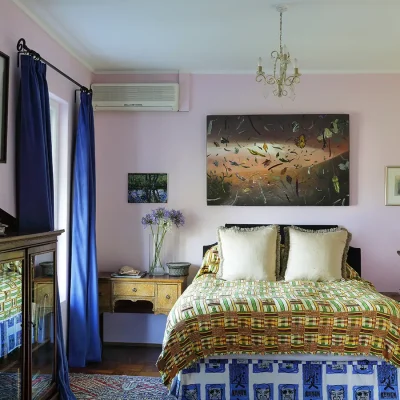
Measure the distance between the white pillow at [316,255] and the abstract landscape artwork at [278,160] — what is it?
0.45 metres

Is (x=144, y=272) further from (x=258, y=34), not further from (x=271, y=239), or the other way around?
(x=258, y=34)

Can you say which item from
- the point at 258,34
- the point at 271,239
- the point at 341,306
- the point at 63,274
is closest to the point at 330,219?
the point at 271,239

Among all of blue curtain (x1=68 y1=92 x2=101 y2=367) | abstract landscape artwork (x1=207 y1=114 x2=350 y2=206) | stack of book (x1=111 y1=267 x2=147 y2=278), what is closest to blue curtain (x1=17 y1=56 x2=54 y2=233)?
blue curtain (x1=68 y1=92 x2=101 y2=367)

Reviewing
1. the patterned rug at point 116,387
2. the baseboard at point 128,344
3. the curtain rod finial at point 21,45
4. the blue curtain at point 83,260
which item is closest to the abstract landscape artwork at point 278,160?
the blue curtain at point 83,260

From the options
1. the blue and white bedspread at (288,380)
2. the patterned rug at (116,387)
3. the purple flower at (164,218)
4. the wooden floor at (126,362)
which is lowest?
the wooden floor at (126,362)

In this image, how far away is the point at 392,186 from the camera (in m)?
4.57

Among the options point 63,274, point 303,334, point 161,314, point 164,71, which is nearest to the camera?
point 303,334

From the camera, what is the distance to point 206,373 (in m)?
3.14

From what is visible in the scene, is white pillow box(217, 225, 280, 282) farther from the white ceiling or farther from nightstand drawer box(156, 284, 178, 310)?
the white ceiling

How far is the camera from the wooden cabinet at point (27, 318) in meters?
2.39

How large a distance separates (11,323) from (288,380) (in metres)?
1.73

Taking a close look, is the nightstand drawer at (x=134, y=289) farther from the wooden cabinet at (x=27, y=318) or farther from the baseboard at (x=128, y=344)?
the wooden cabinet at (x=27, y=318)

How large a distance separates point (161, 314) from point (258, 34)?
248cm

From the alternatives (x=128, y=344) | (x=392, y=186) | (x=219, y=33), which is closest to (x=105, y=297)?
(x=128, y=344)
